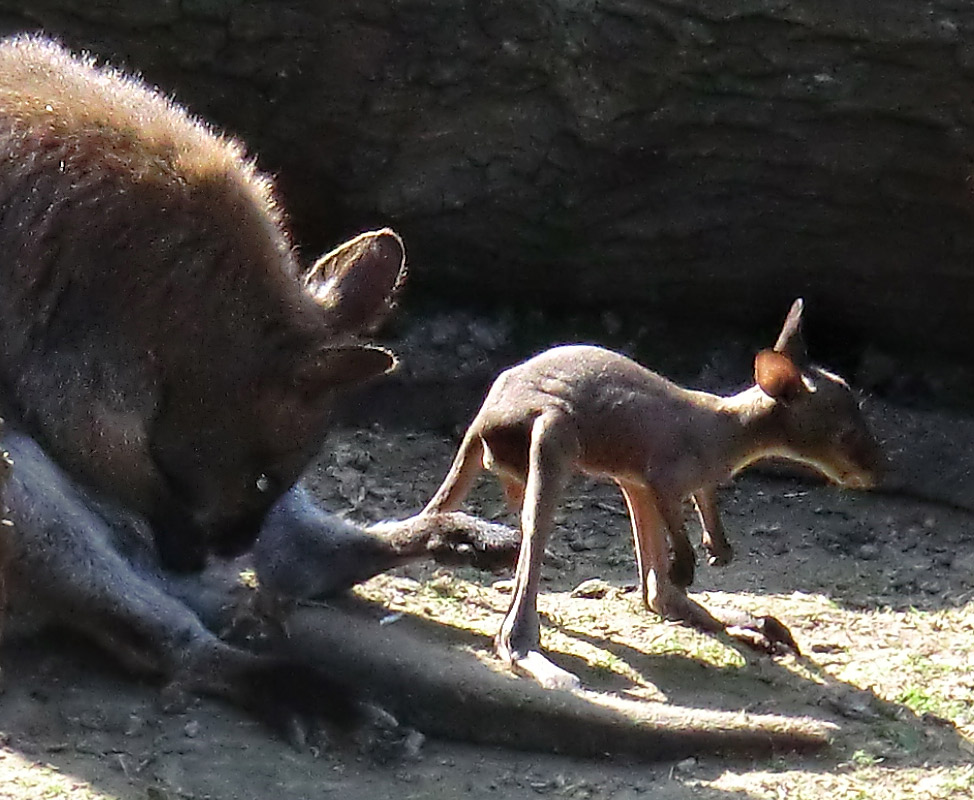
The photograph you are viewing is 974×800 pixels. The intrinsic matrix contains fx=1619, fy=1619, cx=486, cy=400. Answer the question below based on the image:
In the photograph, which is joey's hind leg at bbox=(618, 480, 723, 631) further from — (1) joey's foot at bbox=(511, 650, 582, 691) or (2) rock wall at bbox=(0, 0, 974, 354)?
(2) rock wall at bbox=(0, 0, 974, 354)

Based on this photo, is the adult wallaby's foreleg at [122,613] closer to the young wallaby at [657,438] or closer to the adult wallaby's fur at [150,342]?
the adult wallaby's fur at [150,342]

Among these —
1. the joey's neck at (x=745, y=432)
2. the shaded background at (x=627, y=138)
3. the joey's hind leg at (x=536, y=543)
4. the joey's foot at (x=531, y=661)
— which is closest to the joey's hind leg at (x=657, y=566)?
the joey's neck at (x=745, y=432)

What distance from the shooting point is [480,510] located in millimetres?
5867

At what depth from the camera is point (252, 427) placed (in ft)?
14.7

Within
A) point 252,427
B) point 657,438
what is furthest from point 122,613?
point 657,438

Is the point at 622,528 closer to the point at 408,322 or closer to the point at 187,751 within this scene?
the point at 408,322

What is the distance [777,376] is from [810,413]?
165 mm

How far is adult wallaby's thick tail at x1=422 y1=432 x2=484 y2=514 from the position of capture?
4.77 m

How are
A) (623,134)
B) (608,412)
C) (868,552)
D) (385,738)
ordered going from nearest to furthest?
(385,738), (608,412), (868,552), (623,134)

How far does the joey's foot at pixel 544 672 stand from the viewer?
3988mm

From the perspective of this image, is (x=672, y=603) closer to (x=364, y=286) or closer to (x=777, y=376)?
(x=777, y=376)

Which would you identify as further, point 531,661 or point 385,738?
point 531,661

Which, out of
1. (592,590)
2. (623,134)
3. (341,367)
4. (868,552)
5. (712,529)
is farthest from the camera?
(623,134)

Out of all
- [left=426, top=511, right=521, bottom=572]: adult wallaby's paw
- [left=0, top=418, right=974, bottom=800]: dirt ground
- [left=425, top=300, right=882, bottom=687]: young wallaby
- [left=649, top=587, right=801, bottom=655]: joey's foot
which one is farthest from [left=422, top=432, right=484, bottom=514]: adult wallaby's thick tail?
[left=649, top=587, right=801, bottom=655]: joey's foot
